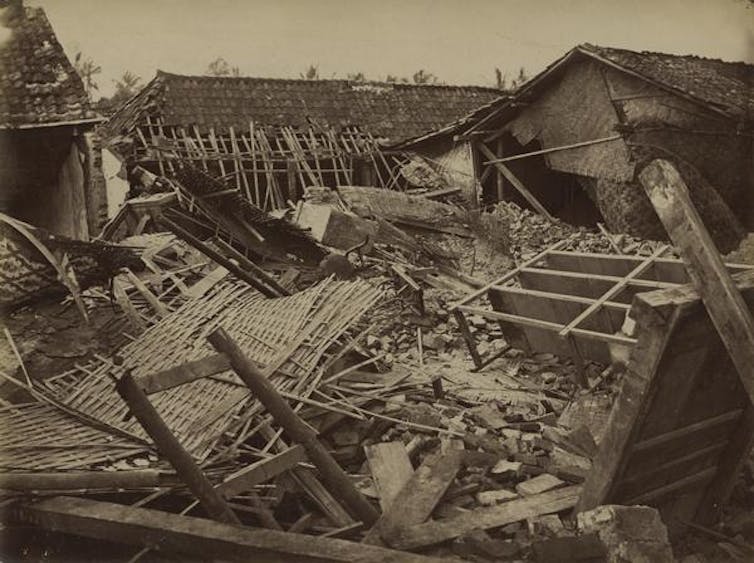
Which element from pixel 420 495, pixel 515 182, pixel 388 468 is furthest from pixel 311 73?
pixel 420 495

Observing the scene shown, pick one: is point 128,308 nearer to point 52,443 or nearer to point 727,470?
point 52,443

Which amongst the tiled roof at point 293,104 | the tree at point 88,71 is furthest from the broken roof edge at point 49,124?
the tree at point 88,71

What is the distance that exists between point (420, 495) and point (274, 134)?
1322 centimetres

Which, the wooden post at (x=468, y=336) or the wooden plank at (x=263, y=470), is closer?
the wooden plank at (x=263, y=470)

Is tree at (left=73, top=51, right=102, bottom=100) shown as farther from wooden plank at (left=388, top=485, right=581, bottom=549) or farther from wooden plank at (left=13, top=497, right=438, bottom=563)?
wooden plank at (left=388, top=485, right=581, bottom=549)

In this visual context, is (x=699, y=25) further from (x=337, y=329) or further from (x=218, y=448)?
(x=218, y=448)

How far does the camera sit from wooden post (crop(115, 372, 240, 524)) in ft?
11.6

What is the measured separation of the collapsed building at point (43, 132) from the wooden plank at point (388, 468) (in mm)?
9148

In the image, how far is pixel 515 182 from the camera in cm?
1502

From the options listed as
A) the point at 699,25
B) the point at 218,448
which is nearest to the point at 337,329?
the point at 218,448

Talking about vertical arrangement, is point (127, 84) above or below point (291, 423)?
above

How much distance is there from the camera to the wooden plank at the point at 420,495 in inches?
175

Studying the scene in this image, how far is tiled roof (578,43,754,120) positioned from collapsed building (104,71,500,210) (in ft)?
13.9

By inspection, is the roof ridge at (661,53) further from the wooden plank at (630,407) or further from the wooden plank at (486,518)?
the wooden plank at (630,407)
